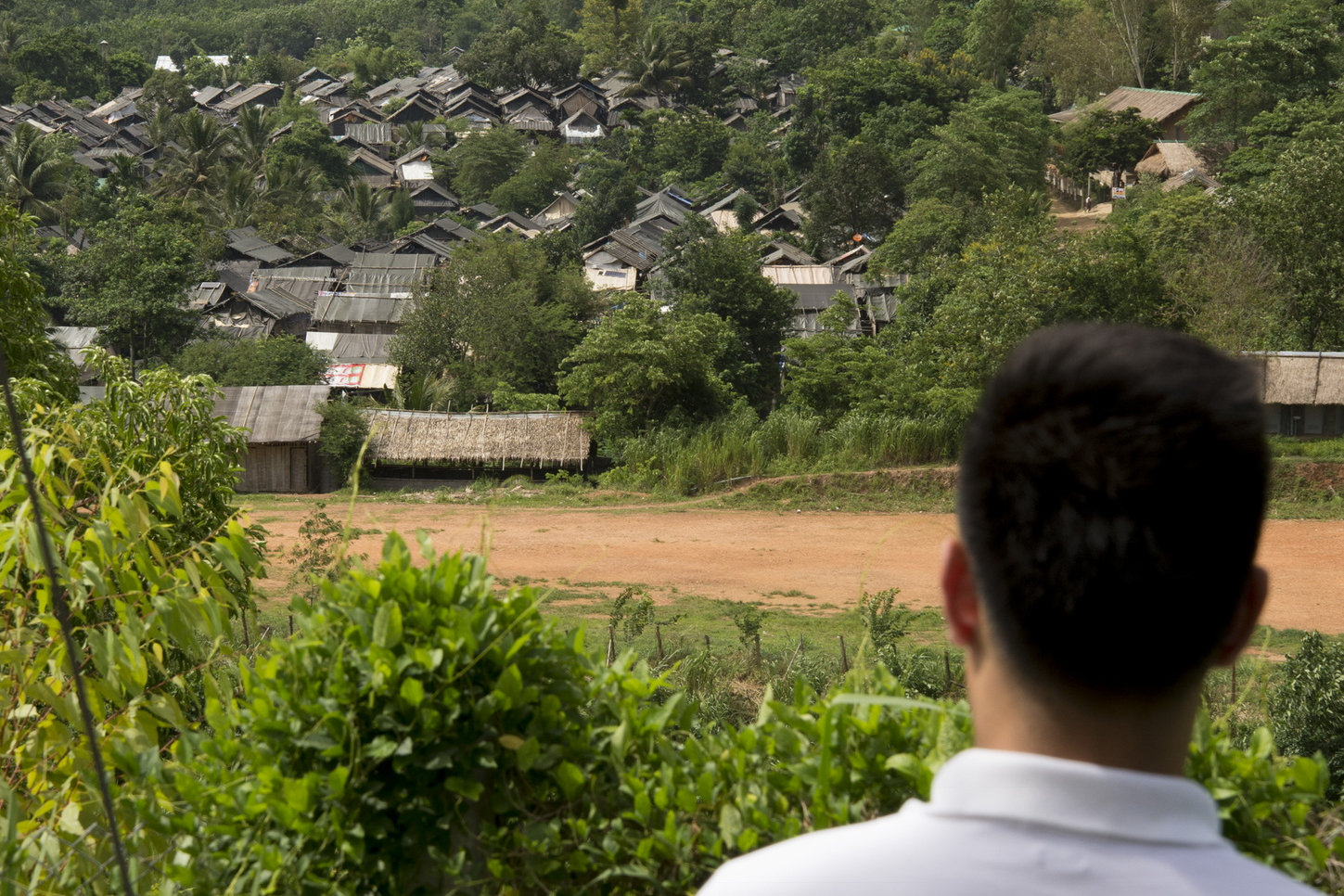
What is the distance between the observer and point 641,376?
21.8 m

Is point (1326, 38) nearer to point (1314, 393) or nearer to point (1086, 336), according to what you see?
point (1314, 393)

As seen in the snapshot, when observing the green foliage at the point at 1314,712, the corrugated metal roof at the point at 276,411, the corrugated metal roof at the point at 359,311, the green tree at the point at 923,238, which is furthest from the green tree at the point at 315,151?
the green foliage at the point at 1314,712

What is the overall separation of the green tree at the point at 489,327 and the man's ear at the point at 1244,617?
82.1 ft

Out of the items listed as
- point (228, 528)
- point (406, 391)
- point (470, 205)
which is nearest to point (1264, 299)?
point (406, 391)

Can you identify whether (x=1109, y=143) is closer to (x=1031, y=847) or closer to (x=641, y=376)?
(x=641, y=376)

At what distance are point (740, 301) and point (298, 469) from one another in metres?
10.6

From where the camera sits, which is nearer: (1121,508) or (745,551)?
(1121,508)

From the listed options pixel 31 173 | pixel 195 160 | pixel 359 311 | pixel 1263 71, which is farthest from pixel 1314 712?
pixel 195 160

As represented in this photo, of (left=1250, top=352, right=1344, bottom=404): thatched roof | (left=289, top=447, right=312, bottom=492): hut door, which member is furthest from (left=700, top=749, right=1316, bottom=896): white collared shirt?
(left=289, top=447, right=312, bottom=492): hut door

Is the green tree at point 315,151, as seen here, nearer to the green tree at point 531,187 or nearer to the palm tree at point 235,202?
the palm tree at point 235,202

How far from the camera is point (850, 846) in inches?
29.5

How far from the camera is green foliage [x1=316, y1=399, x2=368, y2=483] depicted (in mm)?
22594

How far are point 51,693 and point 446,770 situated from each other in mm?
1109

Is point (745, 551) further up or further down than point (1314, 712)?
further down
